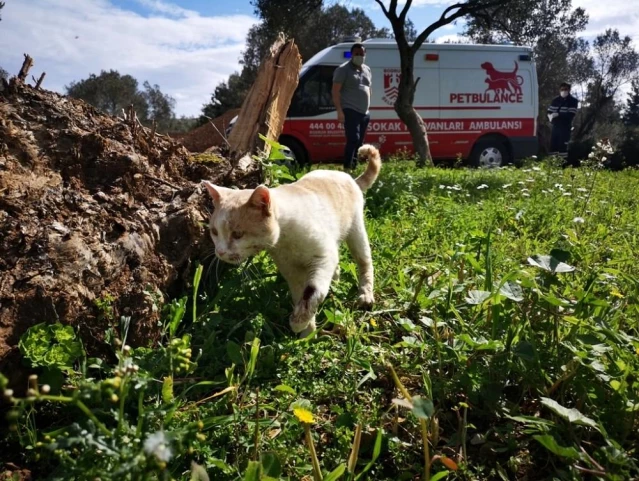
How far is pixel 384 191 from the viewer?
557cm

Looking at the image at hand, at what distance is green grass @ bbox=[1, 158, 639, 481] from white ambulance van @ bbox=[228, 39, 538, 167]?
956 cm

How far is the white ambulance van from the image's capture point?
1204 cm

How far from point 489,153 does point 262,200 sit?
1192 cm

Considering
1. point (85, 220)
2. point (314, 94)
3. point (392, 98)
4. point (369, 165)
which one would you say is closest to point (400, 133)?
point (392, 98)

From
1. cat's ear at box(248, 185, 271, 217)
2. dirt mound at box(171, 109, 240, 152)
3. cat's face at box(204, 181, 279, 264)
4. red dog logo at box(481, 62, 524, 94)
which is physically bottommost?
cat's face at box(204, 181, 279, 264)

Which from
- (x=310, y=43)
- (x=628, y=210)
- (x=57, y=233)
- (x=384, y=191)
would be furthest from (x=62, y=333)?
(x=310, y=43)

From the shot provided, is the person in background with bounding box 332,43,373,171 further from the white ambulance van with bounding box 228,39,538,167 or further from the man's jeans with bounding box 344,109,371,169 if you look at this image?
the white ambulance van with bounding box 228,39,538,167

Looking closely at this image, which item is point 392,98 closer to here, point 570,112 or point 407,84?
point 407,84

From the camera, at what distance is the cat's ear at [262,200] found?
238 cm

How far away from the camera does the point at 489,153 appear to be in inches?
518

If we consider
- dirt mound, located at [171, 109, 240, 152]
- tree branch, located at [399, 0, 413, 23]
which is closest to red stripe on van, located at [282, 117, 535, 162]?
dirt mound, located at [171, 109, 240, 152]

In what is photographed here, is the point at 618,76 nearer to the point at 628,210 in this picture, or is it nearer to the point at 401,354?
the point at 628,210

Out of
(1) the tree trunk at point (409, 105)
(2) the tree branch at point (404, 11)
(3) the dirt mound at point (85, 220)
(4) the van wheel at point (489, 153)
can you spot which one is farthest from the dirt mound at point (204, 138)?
(4) the van wheel at point (489, 153)

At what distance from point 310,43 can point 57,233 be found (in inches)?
1169
